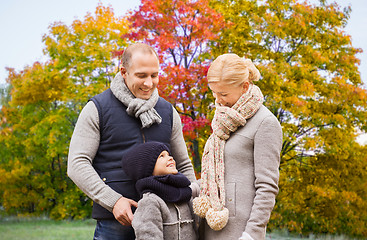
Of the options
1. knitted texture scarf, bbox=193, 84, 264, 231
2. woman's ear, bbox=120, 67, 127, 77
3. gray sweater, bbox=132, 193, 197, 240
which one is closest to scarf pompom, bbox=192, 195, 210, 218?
knitted texture scarf, bbox=193, 84, 264, 231

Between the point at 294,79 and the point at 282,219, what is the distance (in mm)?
4072

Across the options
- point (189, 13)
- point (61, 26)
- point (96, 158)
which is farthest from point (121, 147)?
point (61, 26)

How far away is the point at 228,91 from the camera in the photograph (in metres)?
2.62

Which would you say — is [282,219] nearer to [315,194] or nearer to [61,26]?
[315,194]

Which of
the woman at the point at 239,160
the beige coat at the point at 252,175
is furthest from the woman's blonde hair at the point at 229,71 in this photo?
the beige coat at the point at 252,175

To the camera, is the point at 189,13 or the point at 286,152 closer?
the point at 189,13

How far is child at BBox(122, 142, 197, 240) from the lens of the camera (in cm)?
253

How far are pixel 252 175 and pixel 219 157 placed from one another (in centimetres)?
23

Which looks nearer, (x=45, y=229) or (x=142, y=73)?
(x=142, y=73)

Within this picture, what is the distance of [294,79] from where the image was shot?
11492 mm

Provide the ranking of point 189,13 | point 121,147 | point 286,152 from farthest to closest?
point 286,152, point 189,13, point 121,147

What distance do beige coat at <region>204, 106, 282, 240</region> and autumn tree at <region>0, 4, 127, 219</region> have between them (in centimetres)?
1127

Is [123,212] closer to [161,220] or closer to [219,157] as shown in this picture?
[161,220]

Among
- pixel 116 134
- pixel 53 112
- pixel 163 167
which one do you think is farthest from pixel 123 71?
pixel 53 112
